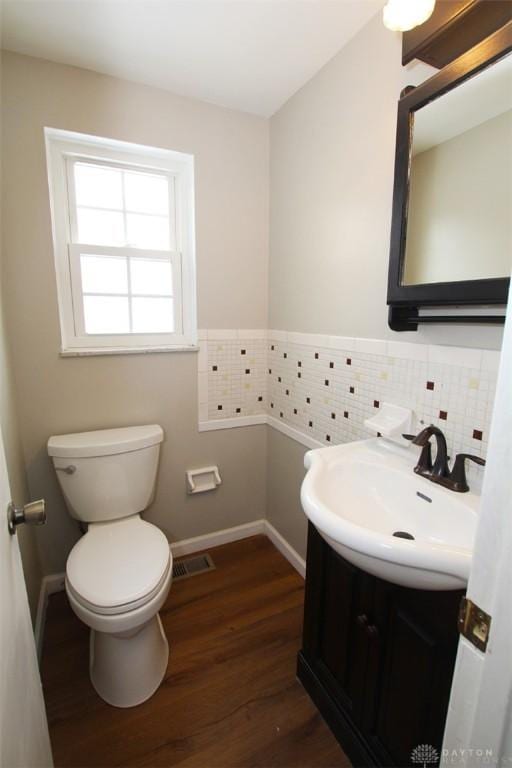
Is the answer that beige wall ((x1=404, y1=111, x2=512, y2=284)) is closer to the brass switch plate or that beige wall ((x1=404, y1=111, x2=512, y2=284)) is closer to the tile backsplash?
the tile backsplash

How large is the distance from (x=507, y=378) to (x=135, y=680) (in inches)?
60.1

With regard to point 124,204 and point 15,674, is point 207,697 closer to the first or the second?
point 15,674

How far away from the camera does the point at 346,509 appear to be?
3.26 feet

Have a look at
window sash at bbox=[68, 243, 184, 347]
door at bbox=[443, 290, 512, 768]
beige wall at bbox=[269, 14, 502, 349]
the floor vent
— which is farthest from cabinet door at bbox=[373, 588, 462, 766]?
window sash at bbox=[68, 243, 184, 347]

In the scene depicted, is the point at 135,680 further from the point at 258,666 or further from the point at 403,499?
the point at 403,499

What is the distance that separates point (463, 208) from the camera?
3.09ft

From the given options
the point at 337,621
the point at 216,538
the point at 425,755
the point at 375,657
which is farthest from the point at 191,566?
the point at 425,755

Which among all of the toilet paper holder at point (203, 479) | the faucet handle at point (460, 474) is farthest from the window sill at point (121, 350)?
the faucet handle at point (460, 474)

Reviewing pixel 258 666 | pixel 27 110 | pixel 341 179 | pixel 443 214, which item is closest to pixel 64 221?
pixel 27 110

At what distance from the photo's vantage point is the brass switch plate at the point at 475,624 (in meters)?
0.44

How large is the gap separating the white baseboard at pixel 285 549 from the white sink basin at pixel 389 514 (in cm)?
92

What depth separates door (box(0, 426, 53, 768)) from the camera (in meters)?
0.61

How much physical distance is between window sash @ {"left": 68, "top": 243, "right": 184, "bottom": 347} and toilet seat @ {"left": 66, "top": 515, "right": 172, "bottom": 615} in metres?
0.85

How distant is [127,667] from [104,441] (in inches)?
32.6
